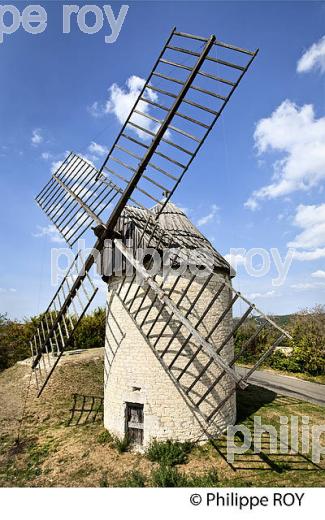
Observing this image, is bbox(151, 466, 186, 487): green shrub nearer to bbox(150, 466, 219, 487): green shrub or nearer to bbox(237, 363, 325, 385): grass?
bbox(150, 466, 219, 487): green shrub

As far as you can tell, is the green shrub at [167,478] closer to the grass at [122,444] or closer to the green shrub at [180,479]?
the green shrub at [180,479]

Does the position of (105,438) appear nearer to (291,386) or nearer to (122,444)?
(122,444)

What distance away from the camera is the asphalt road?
15.6 meters

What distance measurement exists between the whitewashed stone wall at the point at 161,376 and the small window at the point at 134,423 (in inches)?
7.3

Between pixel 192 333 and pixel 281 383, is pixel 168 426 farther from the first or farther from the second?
pixel 281 383

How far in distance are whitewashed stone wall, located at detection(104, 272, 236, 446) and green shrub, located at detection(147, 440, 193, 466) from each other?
0.19 m

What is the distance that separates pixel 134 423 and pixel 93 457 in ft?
4.53

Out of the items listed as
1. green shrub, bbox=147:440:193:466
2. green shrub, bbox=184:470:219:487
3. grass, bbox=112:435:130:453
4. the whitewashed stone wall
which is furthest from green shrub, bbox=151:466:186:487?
grass, bbox=112:435:130:453

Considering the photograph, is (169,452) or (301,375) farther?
(301,375)

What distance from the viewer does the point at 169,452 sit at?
28.1ft

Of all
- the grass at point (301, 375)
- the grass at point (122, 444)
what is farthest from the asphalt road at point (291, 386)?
the grass at point (122, 444)

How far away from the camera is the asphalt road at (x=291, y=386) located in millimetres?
15609

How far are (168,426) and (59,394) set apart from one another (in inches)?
262

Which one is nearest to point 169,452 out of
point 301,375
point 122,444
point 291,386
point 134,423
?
point 134,423
